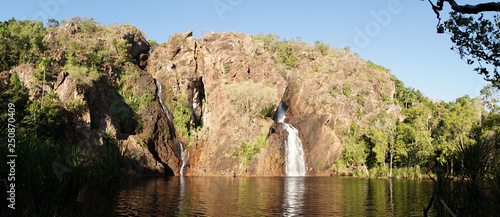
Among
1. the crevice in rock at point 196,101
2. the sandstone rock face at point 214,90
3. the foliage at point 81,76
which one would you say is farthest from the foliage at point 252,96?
the foliage at point 81,76

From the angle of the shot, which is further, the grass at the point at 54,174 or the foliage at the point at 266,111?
the foliage at the point at 266,111

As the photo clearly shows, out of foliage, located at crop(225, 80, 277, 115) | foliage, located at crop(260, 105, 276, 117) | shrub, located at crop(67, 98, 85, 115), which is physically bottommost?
shrub, located at crop(67, 98, 85, 115)

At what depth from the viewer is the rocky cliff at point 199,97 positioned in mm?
51812

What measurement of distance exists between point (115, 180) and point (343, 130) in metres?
61.0

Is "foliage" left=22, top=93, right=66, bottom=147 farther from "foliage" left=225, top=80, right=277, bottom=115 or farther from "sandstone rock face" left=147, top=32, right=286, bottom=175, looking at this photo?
"foliage" left=225, top=80, right=277, bottom=115

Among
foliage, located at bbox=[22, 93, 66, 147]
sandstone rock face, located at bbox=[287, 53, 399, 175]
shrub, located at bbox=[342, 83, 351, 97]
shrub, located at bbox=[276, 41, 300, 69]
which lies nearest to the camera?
foliage, located at bbox=[22, 93, 66, 147]

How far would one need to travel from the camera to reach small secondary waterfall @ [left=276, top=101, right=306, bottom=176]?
62219mm

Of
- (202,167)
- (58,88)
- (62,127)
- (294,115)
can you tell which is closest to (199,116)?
(202,167)

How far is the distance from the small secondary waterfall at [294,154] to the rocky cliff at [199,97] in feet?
4.12

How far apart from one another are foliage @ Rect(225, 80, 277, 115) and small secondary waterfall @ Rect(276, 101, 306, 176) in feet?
20.9

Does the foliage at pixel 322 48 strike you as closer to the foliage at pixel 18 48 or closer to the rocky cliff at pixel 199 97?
the rocky cliff at pixel 199 97

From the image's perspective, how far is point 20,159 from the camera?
801cm

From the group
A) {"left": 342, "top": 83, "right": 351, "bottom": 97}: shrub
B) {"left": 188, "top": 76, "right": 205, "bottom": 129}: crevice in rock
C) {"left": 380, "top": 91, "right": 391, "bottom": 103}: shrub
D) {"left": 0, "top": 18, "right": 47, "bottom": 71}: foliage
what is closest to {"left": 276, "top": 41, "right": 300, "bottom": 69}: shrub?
{"left": 342, "top": 83, "right": 351, "bottom": 97}: shrub

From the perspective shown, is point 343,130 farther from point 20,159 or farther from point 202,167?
point 20,159
